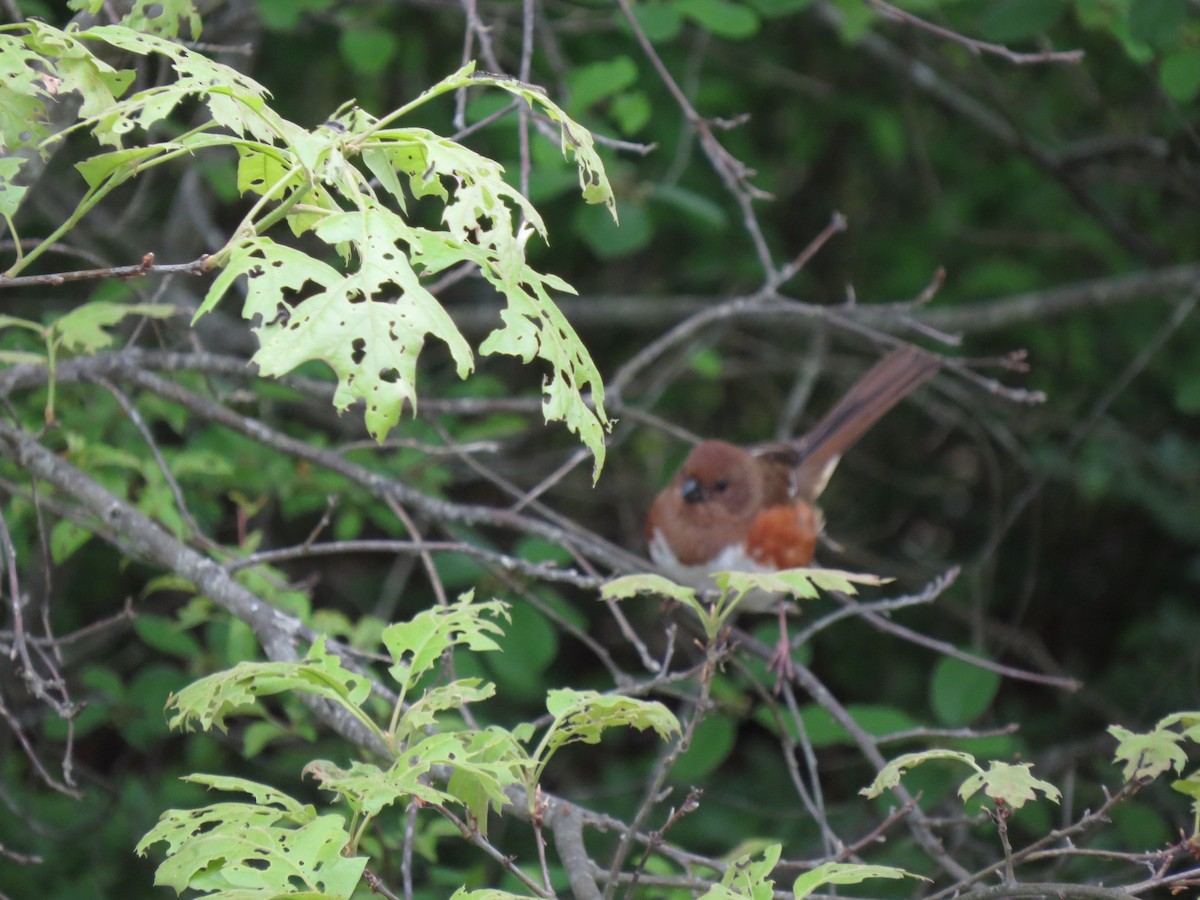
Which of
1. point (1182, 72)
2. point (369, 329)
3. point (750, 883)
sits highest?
point (369, 329)

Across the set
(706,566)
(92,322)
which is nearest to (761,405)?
(706,566)

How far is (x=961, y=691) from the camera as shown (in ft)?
11.6

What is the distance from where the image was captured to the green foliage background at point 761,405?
3.53 metres

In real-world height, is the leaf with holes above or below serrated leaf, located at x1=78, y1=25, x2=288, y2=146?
below

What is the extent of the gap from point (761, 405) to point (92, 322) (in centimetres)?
376

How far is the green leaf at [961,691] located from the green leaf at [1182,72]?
154 centimetres

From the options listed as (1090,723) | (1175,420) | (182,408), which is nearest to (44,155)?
(182,408)

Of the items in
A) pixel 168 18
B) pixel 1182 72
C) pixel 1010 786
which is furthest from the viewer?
pixel 1182 72

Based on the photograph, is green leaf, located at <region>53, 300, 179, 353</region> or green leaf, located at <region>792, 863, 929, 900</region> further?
green leaf, located at <region>53, 300, 179, 353</region>

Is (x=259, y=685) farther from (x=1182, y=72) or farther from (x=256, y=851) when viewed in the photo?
(x=1182, y=72)

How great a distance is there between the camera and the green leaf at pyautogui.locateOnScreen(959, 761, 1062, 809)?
5.36 ft

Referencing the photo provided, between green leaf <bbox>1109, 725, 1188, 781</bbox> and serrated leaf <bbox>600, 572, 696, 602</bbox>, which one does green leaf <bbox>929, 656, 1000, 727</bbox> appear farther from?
serrated leaf <bbox>600, 572, 696, 602</bbox>

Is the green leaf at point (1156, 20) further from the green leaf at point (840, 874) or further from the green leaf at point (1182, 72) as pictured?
the green leaf at point (840, 874)

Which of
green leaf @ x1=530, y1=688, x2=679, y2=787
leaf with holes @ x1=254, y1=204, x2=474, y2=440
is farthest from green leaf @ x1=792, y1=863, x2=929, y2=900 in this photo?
leaf with holes @ x1=254, y1=204, x2=474, y2=440
